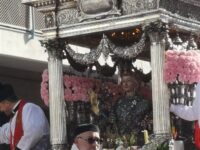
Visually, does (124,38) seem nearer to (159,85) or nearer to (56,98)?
(56,98)

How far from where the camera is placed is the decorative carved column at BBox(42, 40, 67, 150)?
36.7ft

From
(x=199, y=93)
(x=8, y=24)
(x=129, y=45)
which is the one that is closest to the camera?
(x=199, y=93)

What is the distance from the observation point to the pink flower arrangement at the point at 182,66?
10383 mm

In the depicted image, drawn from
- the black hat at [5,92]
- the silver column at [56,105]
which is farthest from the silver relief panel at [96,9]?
the black hat at [5,92]

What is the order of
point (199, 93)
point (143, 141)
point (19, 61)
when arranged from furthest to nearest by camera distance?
1. point (19, 61)
2. point (143, 141)
3. point (199, 93)

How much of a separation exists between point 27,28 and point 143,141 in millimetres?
5013

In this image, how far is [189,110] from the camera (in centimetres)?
1049

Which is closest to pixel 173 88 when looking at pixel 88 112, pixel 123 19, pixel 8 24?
pixel 123 19

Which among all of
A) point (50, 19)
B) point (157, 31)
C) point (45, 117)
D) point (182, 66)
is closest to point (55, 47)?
point (50, 19)

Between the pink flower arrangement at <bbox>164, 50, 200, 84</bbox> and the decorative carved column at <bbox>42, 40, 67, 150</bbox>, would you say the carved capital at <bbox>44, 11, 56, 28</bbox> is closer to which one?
the decorative carved column at <bbox>42, 40, 67, 150</bbox>

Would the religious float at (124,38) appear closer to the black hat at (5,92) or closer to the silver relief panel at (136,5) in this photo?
the silver relief panel at (136,5)

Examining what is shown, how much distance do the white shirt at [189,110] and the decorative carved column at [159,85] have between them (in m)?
0.31

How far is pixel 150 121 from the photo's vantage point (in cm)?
1122

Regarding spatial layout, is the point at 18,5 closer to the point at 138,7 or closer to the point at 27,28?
the point at 27,28
